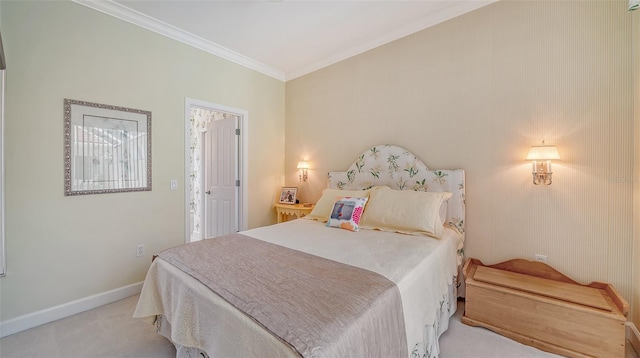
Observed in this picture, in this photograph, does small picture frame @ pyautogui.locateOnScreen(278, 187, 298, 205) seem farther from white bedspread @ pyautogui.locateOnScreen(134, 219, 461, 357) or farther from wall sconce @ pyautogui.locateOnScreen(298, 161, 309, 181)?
white bedspread @ pyautogui.locateOnScreen(134, 219, 461, 357)

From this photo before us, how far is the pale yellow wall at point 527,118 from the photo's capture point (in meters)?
1.81

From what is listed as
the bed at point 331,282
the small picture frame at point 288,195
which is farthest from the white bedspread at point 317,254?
the small picture frame at point 288,195

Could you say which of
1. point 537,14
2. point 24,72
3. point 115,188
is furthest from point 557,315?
point 24,72

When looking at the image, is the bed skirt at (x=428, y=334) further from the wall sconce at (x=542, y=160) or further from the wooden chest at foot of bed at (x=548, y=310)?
the wall sconce at (x=542, y=160)

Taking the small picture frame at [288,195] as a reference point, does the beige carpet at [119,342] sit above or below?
below

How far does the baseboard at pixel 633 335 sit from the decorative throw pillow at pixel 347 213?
2.00 m

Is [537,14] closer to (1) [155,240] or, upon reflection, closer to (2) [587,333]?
(2) [587,333]

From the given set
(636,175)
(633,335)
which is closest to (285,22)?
(636,175)

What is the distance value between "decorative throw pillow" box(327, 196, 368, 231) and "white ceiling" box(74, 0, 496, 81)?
6.15 feet

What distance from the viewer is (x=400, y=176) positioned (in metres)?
2.75

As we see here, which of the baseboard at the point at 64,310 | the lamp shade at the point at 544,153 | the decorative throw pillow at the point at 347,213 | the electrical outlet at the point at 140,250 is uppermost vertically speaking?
the lamp shade at the point at 544,153

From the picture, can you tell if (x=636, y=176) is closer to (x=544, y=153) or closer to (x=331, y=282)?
(x=544, y=153)

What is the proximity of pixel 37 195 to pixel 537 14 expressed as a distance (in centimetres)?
441

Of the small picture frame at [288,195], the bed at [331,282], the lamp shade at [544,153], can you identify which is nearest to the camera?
the bed at [331,282]
